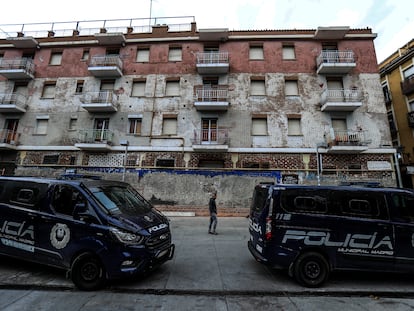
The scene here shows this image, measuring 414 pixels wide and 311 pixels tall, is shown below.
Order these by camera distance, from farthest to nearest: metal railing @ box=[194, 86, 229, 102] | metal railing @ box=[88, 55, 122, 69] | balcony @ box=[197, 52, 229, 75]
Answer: metal railing @ box=[88, 55, 122, 69] < balcony @ box=[197, 52, 229, 75] < metal railing @ box=[194, 86, 229, 102]

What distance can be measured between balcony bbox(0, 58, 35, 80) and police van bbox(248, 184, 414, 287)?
23641mm

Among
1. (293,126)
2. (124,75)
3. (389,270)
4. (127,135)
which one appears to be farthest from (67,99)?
(389,270)

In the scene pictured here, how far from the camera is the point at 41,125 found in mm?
18219

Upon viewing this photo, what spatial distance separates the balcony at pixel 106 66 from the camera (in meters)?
17.8

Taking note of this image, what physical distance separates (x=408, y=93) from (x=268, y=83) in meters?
14.1

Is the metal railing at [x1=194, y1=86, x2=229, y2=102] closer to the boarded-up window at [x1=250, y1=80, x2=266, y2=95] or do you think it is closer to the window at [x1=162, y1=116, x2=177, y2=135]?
the boarded-up window at [x1=250, y1=80, x2=266, y2=95]

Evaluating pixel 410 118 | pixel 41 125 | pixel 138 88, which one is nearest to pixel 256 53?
pixel 138 88

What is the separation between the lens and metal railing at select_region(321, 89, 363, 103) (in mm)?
16438

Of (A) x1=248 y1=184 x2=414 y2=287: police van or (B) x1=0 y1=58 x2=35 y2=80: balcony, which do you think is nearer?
(A) x1=248 y1=184 x2=414 y2=287: police van

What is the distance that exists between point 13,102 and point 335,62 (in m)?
26.7

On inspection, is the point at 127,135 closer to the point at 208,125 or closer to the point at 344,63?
the point at 208,125

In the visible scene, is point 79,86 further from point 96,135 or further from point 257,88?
point 257,88

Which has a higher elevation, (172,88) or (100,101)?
(172,88)

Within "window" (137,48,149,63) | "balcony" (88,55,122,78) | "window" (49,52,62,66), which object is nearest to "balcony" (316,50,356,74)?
"window" (137,48,149,63)
